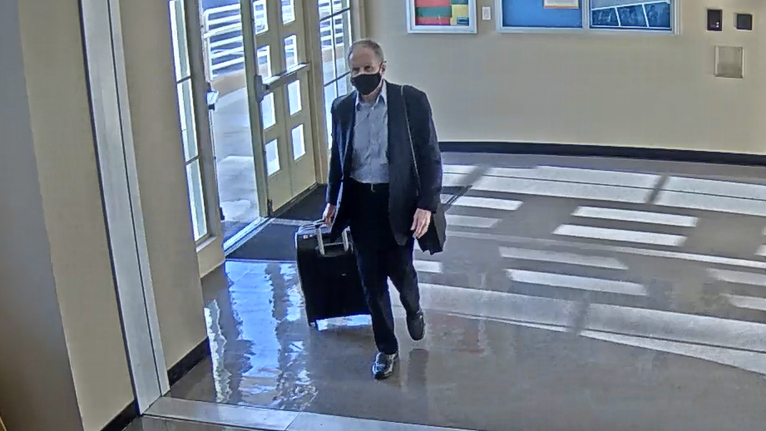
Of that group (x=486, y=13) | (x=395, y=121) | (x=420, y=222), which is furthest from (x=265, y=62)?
(x=420, y=222)

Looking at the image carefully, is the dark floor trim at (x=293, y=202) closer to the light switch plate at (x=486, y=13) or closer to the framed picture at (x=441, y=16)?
the framed picture at (x=441, y=16)

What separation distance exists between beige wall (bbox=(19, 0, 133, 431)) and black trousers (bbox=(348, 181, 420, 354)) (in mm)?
959

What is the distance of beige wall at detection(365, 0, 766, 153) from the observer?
24.4 feet

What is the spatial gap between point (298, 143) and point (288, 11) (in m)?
0.86

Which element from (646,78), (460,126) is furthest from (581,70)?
(460,126)

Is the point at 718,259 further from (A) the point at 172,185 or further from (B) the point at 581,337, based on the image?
(A) the point at 172,185

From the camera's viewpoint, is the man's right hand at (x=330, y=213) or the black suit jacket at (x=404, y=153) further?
the man's right hand at (x=330, y=213)

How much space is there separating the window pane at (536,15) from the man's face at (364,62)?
3874 mm

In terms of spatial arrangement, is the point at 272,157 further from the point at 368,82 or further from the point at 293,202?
the point at 368,82

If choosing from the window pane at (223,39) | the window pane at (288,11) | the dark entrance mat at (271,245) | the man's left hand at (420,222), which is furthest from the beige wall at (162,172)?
the window pane at (223,39)

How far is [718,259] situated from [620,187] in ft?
4.87

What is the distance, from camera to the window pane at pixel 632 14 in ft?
24.6

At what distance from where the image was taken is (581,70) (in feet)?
25.7

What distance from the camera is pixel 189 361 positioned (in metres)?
4.67
